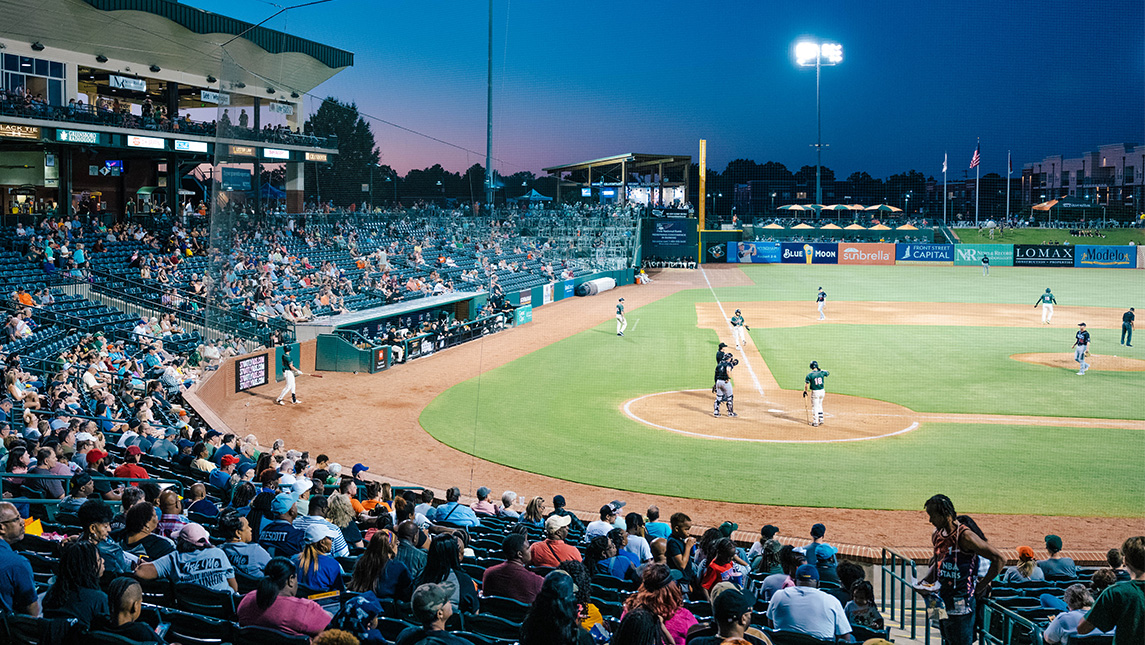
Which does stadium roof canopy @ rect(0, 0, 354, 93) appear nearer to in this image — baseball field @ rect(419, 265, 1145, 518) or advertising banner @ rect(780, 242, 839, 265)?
baseball field @ rect(419, 265, 1145, 518)

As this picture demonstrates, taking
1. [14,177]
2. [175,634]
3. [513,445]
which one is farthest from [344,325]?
[175,634]

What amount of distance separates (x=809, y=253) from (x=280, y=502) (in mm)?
67107

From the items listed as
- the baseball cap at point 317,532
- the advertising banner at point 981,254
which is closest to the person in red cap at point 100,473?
the baseball cap at point 317,532

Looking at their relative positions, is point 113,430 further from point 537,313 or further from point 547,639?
point 537,313

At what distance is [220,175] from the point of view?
1330 cm

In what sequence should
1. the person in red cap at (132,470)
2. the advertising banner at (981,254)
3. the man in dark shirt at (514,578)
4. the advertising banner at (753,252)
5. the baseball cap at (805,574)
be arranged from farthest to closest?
the advertising banner at (753,252) < the advertising banner at (981,254) < the person in red cap at (132,470) < the baseball cap at (805,574) < the man in dark shirt at (514,578)

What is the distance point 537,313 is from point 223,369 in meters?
20.9

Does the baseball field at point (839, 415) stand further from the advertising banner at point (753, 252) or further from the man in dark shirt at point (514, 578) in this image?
the advertising banner at point (753, 252)

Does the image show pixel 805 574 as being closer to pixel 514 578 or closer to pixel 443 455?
pixel 514 578

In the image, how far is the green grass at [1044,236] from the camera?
203 feet

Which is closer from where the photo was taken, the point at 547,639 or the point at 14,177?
the point at 547,639

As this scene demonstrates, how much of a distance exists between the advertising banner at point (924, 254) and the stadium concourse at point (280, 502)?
162 ft

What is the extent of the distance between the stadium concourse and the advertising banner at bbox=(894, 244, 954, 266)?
4933 cm

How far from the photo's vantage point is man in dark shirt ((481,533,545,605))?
19.5 ft
